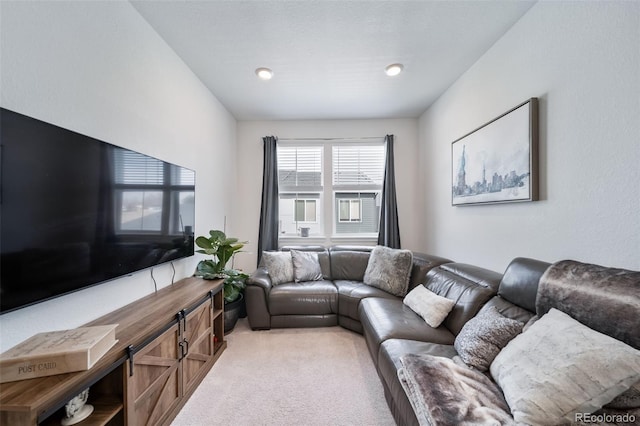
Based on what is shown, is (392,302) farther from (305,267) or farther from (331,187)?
(331,187)

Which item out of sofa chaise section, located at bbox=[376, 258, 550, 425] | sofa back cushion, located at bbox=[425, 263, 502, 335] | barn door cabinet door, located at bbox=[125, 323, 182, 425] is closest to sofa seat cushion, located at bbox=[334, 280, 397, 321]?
sofa back cushion, located at bbox=[425, 263, 502, 335]

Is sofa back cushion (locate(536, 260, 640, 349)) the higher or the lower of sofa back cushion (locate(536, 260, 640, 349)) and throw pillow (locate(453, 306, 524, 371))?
the higher

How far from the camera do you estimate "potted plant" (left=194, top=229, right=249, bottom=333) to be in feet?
7.77

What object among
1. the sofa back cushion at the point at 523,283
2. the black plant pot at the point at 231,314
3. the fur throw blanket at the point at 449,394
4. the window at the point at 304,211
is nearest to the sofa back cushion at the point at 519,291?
the sofa back cushion at the point at 523,283

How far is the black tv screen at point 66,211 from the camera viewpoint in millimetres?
923

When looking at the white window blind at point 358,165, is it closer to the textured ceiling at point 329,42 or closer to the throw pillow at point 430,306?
the textured ceiling at point 329,42

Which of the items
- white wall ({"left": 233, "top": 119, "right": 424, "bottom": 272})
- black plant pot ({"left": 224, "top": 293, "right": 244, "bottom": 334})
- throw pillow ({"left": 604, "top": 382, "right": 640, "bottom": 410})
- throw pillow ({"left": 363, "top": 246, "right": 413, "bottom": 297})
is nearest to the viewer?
throw pillow ({"left": 604, "top": 382, "right": 640, "bottom": 410})

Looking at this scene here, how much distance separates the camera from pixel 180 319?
5.12ft

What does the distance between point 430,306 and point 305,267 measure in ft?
5.24

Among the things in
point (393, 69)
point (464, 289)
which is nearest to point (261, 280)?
point (464, 289)

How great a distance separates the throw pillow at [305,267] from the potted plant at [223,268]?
0.67 metres

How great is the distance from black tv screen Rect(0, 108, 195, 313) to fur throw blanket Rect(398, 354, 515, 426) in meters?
1.75

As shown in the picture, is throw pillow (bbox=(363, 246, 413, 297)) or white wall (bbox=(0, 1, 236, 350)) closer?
white wall (bbox=(0, 1, 236, 350))

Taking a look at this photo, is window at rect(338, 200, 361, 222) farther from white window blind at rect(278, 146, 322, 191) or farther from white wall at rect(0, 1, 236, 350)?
white wall at rect(0, 1, 236, 350)
